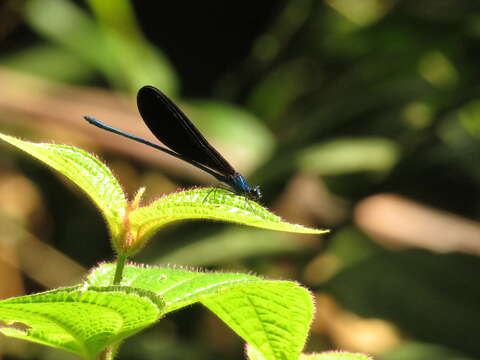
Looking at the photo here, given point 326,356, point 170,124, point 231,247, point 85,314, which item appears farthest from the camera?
point 231,247

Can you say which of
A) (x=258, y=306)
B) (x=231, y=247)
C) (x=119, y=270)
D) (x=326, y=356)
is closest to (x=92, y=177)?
(x=119, y=270)

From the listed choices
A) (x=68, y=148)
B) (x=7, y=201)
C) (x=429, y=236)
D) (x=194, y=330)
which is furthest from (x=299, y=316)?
(x=7, y=201)

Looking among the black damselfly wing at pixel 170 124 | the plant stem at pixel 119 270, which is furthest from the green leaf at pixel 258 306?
the black damselfly wing at pixel 170 124

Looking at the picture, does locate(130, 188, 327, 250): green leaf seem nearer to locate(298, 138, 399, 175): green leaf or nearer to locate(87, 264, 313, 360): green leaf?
locate(87, 264, 313, 360): green leaf

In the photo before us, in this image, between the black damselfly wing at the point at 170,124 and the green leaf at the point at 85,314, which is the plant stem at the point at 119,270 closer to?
the green leaf at the point at 85,314

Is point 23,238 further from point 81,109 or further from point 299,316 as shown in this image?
point 299,316

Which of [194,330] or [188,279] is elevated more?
[194,330]

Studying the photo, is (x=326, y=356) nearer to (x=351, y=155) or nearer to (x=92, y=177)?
(x=92, y=177)
